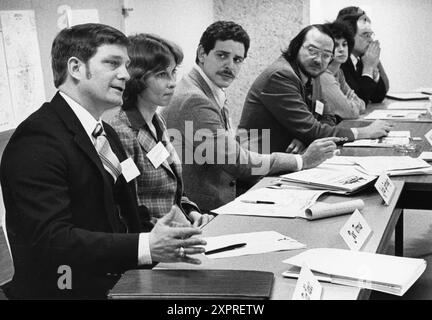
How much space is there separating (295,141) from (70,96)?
5.72 ft

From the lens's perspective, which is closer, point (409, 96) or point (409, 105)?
point (409, 105)

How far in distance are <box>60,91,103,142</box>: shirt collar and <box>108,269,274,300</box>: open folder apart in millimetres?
432

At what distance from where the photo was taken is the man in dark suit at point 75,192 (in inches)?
53.8

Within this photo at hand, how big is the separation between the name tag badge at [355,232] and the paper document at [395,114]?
2261 millimetres

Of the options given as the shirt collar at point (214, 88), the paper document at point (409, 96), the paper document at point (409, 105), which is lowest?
the paper document at point (409, 105)

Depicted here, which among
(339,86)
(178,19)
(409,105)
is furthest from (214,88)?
(178,19)

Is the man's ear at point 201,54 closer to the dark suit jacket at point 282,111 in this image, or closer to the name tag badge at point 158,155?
the dark suit jacket at point 282,111

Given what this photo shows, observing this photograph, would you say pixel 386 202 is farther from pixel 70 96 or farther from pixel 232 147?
pixel 70 96

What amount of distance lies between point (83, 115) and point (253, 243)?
0.54m

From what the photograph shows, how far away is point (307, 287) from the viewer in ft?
3.83

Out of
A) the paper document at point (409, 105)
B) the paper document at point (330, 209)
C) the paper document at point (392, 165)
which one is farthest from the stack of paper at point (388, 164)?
the paper document at point (409, 105)

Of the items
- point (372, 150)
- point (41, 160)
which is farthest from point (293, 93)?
point (41, 160)

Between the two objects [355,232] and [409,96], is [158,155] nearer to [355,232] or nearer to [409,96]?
[355,232]

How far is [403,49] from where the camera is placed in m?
5.91
